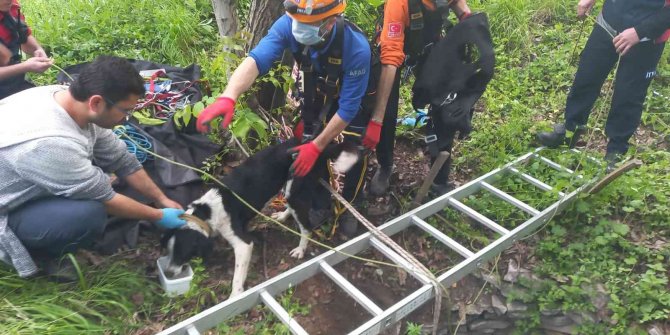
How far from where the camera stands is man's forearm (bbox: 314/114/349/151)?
117 inches

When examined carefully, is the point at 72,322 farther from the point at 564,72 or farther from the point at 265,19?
the point at 564,72

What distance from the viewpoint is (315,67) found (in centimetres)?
306

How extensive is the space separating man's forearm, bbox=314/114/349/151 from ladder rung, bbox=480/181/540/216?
150 cm

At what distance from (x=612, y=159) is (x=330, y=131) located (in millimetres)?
2608

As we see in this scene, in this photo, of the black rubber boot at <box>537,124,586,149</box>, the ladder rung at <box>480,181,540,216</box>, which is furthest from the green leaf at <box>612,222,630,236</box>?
the black rubber boot at <box>537,124,586,149</box>

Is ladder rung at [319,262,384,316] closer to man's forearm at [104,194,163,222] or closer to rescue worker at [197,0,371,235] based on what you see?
rescue worker at [197,0,371,235]

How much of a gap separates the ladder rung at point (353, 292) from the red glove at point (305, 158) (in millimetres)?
629

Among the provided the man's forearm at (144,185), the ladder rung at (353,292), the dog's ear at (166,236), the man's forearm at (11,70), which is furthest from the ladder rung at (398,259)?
the man's forearm at (11,70)

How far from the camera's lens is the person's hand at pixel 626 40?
11.2 feet

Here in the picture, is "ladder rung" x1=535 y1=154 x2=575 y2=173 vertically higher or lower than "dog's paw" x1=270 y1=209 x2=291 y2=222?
higher

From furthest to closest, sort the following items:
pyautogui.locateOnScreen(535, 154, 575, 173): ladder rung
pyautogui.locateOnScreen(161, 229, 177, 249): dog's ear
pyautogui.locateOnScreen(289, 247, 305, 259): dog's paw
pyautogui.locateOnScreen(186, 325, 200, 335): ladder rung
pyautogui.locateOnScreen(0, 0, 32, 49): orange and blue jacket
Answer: pyautogui.locateOnScreen(535, 154, 575, 173): ladder rung, pyautogui.locateOnScreen(0, 0, 32, 49): orange and blue jacket, pyautogui.locateOnScreen(289, 247, 305, 259): dog's paw, pyautogui.locateOnScreen(161, 229, 177, 249): dog's ear, pyautogui.locateOnScreen(186, 325, 200, 335): ladder rung

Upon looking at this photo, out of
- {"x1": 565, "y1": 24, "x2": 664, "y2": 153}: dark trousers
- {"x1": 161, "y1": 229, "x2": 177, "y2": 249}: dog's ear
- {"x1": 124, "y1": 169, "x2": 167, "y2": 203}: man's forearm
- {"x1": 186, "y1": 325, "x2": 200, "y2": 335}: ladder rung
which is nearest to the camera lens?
{"x1": 186, "y1": 325, "x2": 200, "y2": 335}: ladder rung

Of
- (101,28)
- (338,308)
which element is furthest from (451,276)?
(101,28)

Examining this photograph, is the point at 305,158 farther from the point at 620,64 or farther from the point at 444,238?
the point at 620,64
